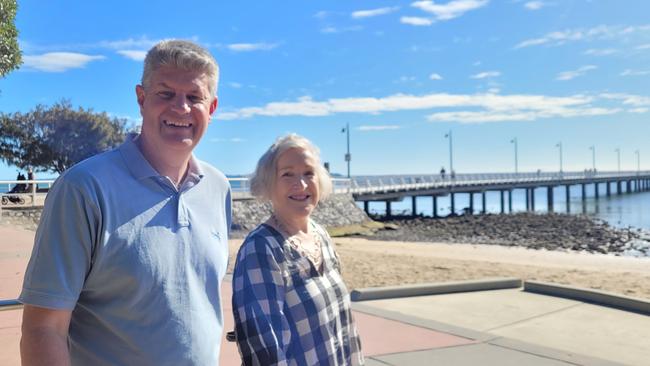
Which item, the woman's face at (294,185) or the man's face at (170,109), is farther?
the woman's face at (294,185)

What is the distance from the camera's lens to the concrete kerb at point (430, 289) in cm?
696

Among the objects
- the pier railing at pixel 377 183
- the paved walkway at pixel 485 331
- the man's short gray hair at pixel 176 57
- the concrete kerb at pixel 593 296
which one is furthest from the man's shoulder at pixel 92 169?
the pier railing at pixel 377 183

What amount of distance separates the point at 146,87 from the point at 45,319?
789mm

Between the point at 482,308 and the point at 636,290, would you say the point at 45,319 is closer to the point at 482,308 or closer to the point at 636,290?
the point at 482,308

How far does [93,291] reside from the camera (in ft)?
4.98

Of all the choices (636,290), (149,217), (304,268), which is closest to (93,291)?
(149,217)

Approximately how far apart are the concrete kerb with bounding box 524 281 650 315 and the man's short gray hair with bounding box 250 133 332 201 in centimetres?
565

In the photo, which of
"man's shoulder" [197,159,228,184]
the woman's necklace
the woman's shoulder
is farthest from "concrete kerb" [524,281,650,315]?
"man's shoulder" [197,159,228,184]

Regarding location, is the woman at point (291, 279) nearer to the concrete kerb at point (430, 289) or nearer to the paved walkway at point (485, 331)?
the paved walkway at point (485, 331)

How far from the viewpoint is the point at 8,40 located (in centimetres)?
1152

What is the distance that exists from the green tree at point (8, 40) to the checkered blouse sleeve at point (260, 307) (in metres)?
11.5

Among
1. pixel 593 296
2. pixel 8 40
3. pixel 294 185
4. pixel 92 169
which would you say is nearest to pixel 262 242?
pixel 294 185

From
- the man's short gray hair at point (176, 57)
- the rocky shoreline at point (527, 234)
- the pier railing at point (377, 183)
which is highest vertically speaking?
the man's short gray hair at point (176, 57)

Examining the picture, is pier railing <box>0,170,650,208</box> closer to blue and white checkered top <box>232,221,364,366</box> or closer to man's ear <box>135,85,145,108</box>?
blue and white checkered top <box>232,221,364,366</box>
